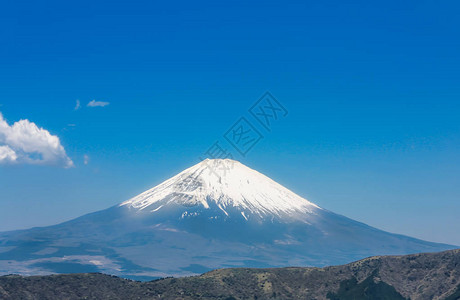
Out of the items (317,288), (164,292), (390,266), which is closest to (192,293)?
(164,292)

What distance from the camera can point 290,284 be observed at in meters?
170

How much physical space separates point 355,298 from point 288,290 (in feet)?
70.3

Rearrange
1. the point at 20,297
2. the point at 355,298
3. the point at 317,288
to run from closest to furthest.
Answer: the point at 20,297 → the point at 355,298 → the point at 317,288

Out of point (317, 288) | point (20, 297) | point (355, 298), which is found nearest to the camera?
point (20, 297)

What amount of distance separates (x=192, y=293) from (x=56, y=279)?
1681 inches

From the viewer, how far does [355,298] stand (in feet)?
514

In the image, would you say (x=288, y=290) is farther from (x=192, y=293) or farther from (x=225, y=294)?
(x=192, y=293)

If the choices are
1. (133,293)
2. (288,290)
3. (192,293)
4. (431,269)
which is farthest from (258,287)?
(431,269)

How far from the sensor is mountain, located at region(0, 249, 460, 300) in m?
155

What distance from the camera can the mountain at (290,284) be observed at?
510 feet

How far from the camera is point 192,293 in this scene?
159m

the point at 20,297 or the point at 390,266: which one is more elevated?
the point at 390,266

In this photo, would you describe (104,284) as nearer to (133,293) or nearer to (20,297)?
(133,293)

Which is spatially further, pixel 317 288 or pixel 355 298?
pixel 317 288
